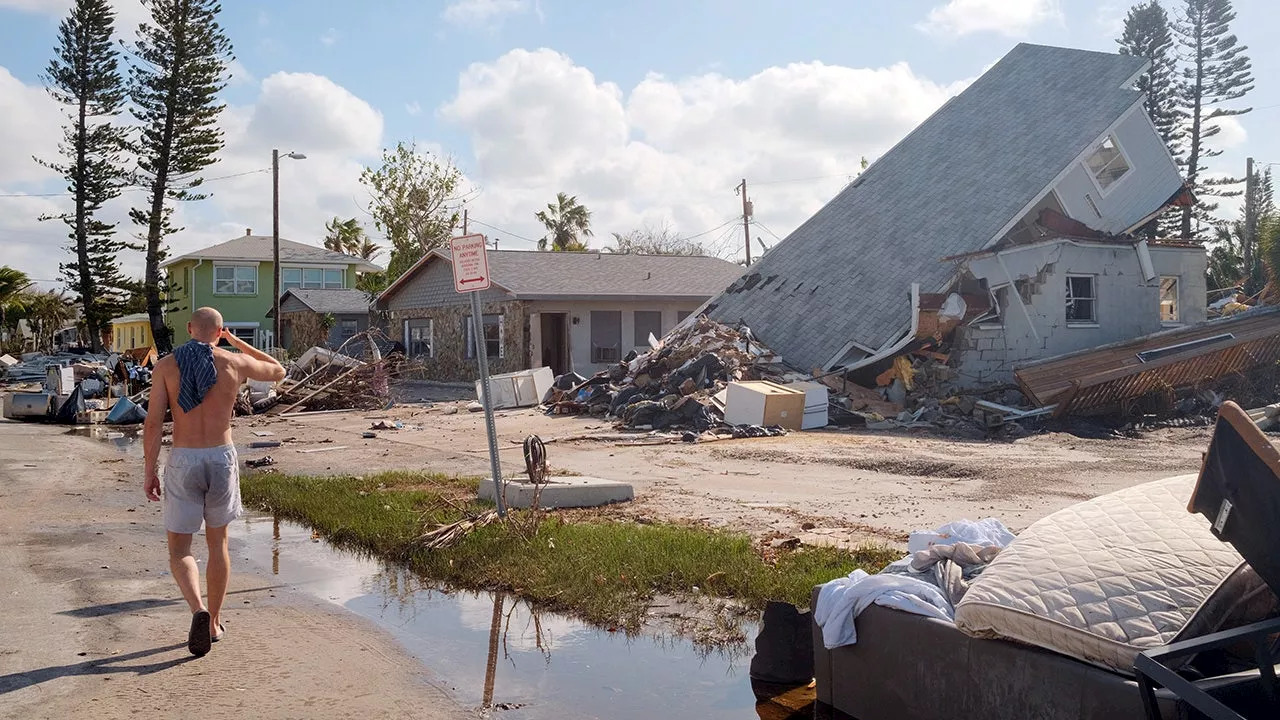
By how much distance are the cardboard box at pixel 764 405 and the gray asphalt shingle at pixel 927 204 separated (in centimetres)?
373

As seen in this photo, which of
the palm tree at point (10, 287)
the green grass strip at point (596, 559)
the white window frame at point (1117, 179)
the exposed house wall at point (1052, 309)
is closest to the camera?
the green grass strip at point (596, 559)

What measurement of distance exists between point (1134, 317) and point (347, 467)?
678 inches

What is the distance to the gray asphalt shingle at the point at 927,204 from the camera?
74.6ft

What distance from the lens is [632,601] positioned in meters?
6.86

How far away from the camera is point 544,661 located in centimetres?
592

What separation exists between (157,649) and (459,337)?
30.1 metres

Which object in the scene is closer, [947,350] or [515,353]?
[947,350]

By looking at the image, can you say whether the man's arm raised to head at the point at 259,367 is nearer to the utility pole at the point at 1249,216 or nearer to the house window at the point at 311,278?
the utility pole at the point at 1249,216

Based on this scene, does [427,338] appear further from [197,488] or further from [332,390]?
[197,488]

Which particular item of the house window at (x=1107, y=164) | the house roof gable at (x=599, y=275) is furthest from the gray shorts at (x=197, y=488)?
the house roof gable at (x=599, y=275)

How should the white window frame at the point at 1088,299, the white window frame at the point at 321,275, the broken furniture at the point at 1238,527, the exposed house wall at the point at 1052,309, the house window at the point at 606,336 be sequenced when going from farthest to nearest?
the white window frame at the point at 321,275 → the house window at the point at 606,336 → the white window frame at the point at 1088,299 → the exposed house wall at the point at 1052,309 → the broken furniture at the point at 1238,527

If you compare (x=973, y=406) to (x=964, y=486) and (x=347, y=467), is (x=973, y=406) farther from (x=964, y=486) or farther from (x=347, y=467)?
(x=347, y=467)

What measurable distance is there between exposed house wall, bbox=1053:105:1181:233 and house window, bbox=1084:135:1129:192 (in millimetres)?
176

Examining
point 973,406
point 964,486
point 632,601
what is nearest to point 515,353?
point 973,406
